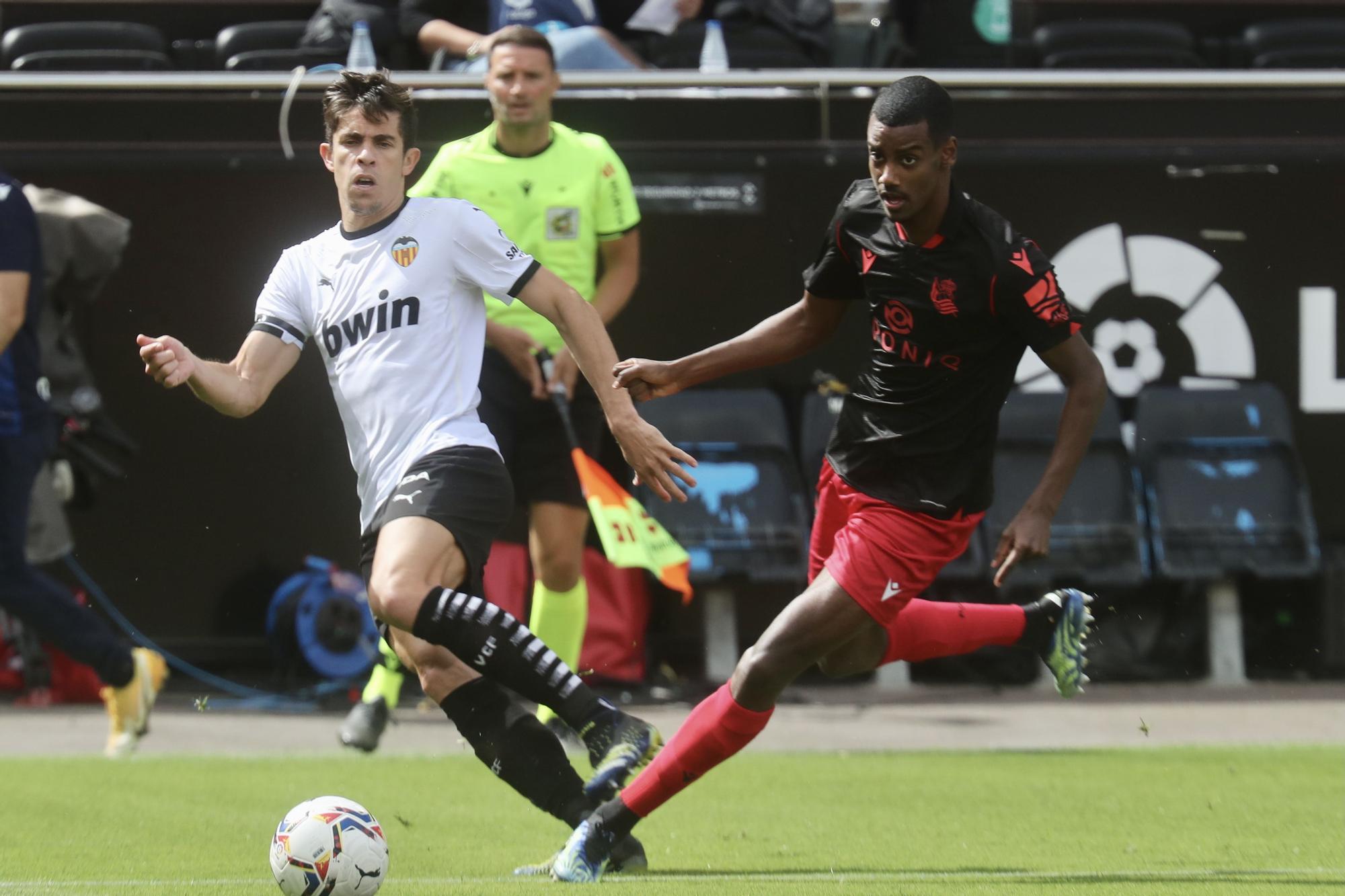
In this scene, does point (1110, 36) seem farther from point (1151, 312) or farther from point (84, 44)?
point (84, 44)

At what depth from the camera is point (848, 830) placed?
5.70m

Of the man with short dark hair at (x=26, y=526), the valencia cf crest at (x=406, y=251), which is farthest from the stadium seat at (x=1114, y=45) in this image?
the valencia cf crest at (x=406, y=251)

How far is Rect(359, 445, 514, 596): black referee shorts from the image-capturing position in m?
4.84

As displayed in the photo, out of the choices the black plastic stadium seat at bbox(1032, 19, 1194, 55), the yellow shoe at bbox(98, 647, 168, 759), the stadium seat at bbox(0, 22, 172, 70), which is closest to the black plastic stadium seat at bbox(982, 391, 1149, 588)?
the black plastic stadium seat at bbox(1032, 19, 1194, 55)

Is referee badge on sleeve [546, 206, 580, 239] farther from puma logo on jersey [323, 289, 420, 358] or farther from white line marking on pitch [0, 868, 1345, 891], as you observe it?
white line marking on pitch [0, 868, 1345, 891]

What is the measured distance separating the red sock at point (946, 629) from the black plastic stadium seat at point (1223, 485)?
10.5 feet

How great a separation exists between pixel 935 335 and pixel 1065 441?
438mm

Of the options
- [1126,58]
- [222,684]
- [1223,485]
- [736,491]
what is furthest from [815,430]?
[222,684]

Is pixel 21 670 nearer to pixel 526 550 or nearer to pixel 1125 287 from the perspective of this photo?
pixel 526 550

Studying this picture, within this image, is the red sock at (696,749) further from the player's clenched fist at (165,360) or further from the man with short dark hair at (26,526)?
the man with short dark hair at (26,526)

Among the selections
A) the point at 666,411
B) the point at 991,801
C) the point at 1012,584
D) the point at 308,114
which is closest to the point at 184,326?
the point at 308,114

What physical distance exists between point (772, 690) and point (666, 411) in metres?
4.44

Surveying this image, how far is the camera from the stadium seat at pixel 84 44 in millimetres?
9273

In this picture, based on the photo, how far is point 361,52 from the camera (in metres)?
9.04
